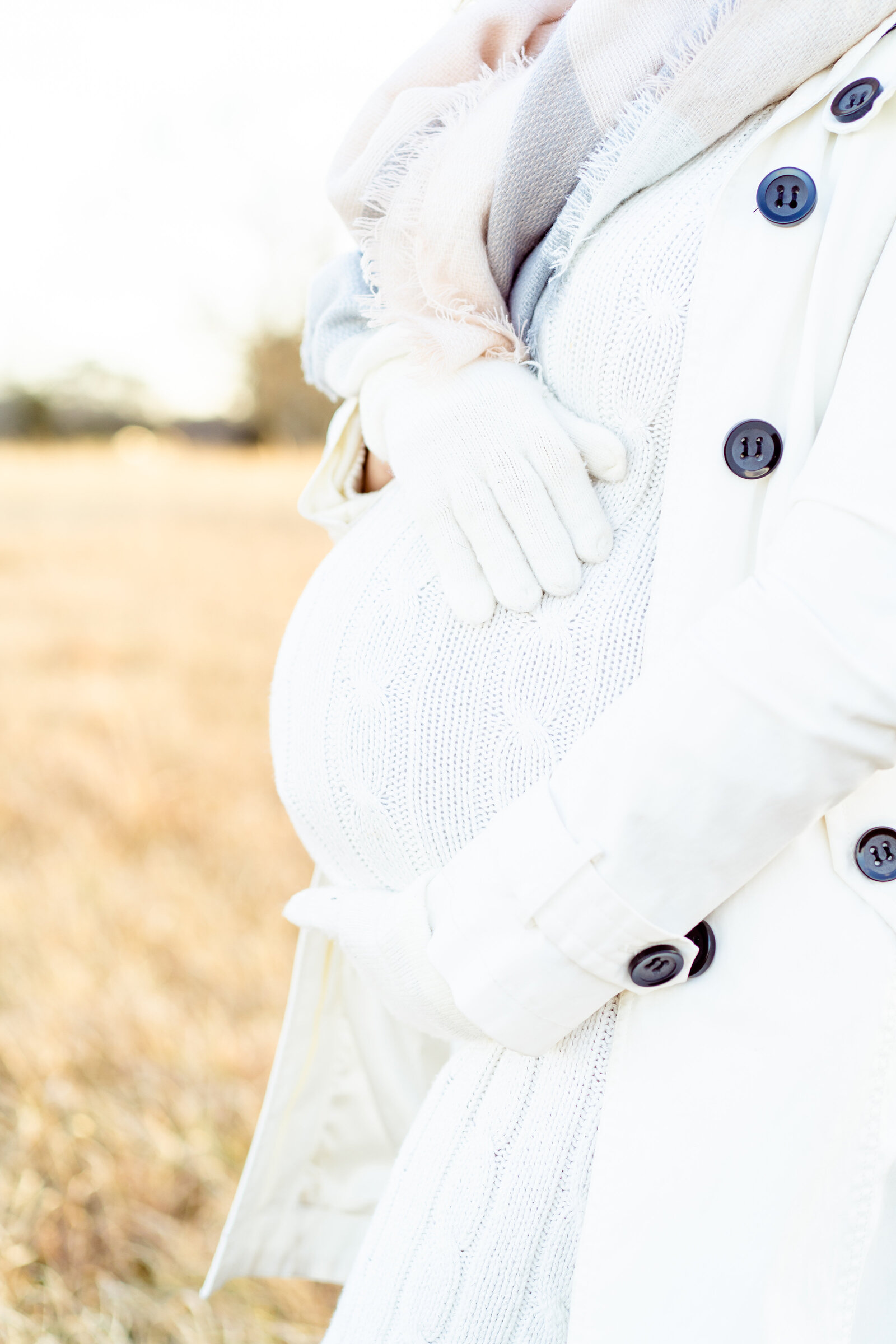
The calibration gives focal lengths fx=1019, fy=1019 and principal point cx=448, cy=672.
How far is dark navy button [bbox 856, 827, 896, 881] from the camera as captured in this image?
2.10ft

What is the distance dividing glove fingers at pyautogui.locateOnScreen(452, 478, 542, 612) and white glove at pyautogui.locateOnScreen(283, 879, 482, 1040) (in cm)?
22

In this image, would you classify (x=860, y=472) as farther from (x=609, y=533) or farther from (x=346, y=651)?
(x=346, y=651)

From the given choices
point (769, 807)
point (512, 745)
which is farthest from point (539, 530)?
point (769, 807)

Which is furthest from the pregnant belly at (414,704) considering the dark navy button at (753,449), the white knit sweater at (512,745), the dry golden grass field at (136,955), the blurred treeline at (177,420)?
the blurred treeline at (177,420)

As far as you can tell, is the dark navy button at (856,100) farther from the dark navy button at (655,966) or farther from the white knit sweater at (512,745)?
the dark navy button at (655,966)

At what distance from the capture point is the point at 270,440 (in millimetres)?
13289

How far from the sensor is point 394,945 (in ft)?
2.44

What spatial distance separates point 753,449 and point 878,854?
271 millimetres

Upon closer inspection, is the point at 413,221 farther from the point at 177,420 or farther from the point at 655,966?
Result: the point at 177,420

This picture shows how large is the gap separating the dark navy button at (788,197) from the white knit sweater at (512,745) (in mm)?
55

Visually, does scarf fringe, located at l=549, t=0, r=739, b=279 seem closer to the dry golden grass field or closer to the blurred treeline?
the dry golden grass field

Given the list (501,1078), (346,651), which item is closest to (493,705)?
(346,651)

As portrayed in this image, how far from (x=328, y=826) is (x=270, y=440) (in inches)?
512

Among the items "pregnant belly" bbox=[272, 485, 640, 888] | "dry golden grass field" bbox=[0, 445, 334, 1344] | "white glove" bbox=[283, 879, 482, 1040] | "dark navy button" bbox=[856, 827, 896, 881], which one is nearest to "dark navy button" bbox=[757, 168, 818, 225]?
"pregnant belly" bbox=[272, 485, 640, 888]
